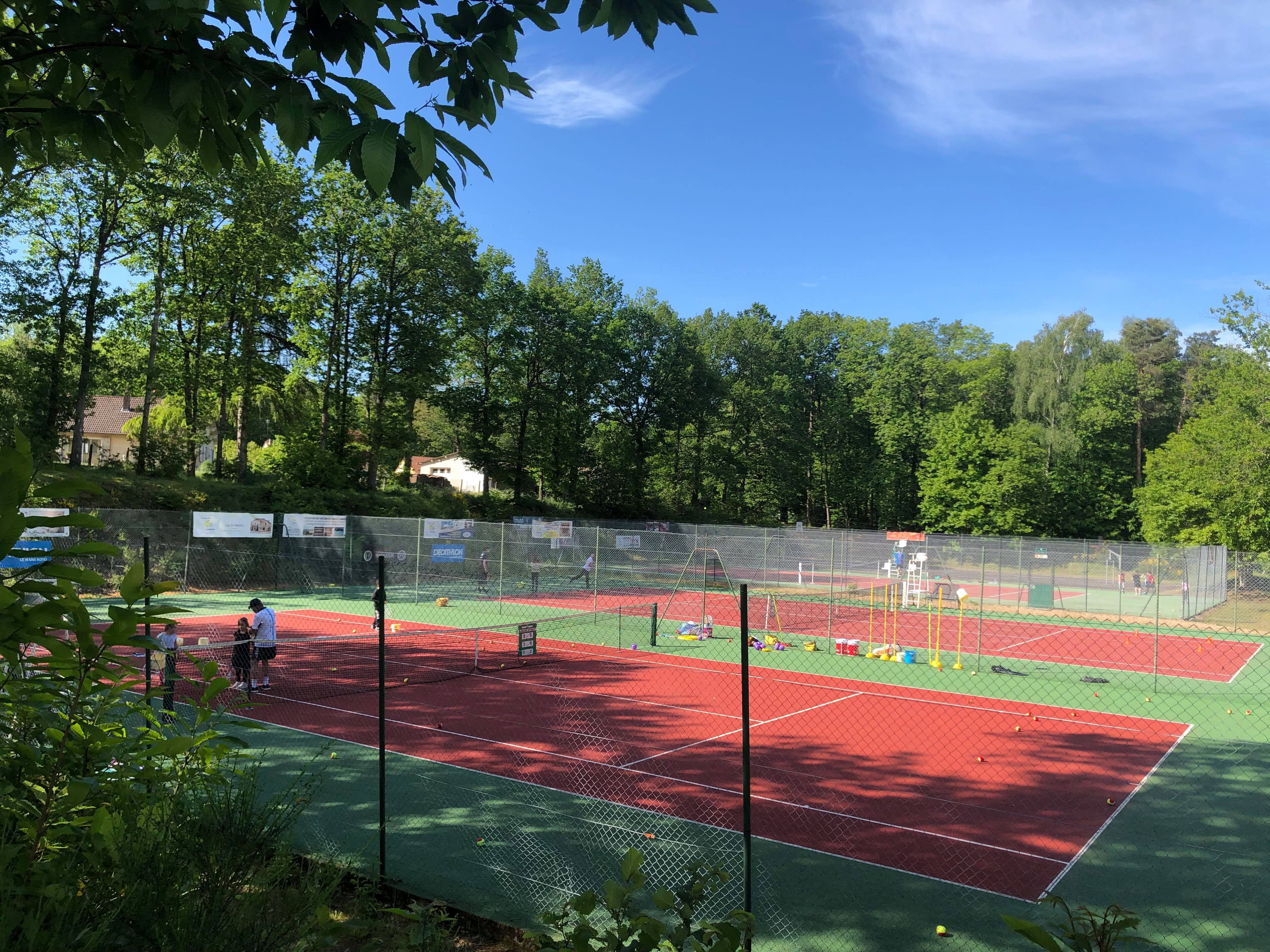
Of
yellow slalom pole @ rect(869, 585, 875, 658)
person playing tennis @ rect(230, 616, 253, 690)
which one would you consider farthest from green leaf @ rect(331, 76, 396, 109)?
yellow slalom pole @ rect(869, 585, 875, 658)

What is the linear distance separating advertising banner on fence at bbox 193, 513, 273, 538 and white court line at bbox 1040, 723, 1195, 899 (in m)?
26.2

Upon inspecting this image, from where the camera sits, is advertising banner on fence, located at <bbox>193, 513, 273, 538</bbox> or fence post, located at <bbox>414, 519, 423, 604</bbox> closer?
advertising banner on fence, located at <bbox>193, 513, 273, 538</bbox>

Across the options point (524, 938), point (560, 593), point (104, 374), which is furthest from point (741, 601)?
point (104, 374)

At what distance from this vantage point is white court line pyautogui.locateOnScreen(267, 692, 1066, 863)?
8484 mm

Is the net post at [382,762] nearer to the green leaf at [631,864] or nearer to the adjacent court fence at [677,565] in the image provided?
the green leaf at [631,864]

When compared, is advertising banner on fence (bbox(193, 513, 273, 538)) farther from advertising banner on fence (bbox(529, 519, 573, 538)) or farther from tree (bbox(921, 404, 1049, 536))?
tree (bbox(921, 404, 1049, 536))

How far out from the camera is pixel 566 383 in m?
55.2

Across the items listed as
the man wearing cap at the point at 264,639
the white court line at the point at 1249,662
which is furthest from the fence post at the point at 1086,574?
the man wearing cap at the point at 264,639

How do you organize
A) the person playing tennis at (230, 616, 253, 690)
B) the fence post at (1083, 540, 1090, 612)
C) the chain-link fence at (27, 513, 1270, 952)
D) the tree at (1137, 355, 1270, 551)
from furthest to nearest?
the tree at (1137, 355, 1270, 551), the fence post at (1083, 540, 1090, 612), the person playing tennis at (230, 616, 253, 690), the chain-link fence at (27, 513, 1270, 952)

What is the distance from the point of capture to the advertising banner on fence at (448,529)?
30219mm

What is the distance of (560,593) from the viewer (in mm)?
31281

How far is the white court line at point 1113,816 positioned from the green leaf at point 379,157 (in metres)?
5.95

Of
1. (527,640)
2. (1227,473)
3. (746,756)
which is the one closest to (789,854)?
(746,756)

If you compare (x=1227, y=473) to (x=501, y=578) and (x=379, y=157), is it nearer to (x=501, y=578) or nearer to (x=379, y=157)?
(x=501, y=578)
